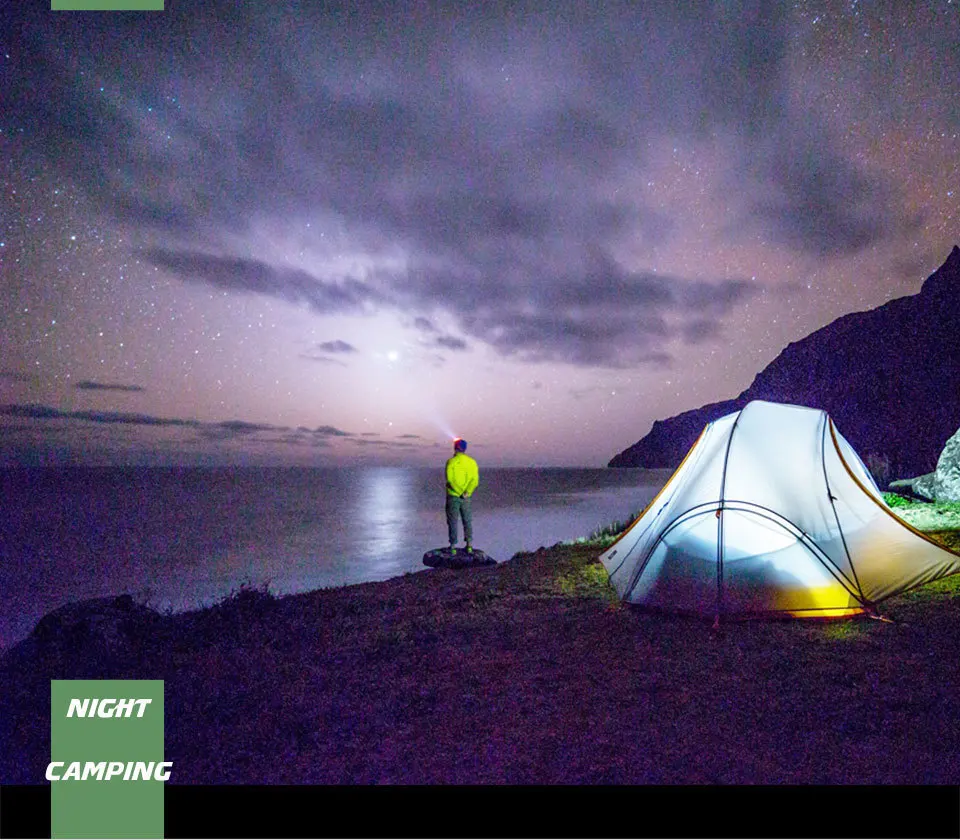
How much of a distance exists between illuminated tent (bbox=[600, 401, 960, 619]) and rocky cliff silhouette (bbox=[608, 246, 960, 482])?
49.0 meters

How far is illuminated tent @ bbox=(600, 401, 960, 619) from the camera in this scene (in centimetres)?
675

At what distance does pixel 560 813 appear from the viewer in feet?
11.1

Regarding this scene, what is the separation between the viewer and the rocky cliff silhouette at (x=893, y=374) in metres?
63.0

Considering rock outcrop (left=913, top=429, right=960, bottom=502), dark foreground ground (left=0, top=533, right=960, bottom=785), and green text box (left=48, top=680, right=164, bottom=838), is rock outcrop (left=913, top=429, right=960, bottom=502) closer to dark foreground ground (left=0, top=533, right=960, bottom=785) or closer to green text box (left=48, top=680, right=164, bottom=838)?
dark foreground ground (left=0, top=533, right=960, bottom=785)

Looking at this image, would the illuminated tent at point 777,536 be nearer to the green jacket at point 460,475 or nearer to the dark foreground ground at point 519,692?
Result: the dark foreground ground at point 519,692

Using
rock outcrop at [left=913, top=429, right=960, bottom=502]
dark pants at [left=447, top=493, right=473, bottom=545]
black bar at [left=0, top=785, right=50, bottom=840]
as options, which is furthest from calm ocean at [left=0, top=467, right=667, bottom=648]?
rock outcrop at [left=913, top=429, right=960, bottom=502]

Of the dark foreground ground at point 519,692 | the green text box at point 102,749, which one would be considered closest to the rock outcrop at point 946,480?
the dark foreground ground at point 519,692

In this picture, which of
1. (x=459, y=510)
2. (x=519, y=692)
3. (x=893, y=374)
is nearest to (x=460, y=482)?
(x=459, y=510)

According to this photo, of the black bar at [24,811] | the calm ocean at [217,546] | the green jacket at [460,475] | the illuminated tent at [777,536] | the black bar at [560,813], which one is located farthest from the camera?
the calm ocean at [217,546]

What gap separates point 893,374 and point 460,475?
84375mm

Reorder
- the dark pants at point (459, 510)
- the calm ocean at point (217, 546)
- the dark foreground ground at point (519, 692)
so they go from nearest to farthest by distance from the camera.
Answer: the dark foreground ground at point (519, 692) < the dark pants at point (459, 510) < the calm ocean at point (217, 546)

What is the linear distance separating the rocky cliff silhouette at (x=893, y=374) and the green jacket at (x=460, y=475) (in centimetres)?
4682

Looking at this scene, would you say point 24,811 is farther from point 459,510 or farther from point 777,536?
point 459,510

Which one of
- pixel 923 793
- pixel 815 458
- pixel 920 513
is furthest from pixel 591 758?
pixel 920 513
